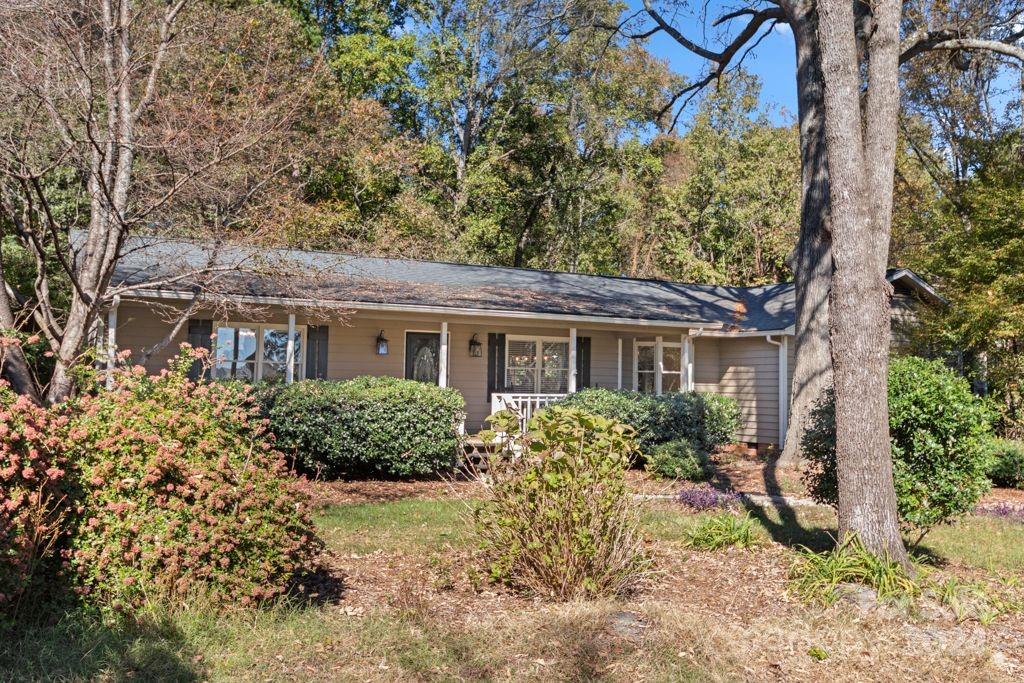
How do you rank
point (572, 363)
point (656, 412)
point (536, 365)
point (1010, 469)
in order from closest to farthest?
point (1010, 469)
point (656, 412)
point (572, 363)
point (536, 365)

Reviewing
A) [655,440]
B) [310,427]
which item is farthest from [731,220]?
[310,427]

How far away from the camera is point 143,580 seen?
4438 mm

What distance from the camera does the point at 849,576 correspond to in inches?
224

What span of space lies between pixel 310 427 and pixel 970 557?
7.96 meters

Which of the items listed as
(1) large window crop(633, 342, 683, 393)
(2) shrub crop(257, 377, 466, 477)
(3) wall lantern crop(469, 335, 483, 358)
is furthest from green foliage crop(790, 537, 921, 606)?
(1) large window crop(633, 342, 683, 393)

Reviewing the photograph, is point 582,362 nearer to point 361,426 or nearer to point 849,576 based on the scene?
point 361,426

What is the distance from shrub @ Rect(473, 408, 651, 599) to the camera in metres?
5.34

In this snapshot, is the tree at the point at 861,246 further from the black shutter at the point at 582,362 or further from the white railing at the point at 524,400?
the black shutter at the point at 582,362

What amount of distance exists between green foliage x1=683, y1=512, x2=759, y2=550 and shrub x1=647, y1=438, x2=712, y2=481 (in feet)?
14.2

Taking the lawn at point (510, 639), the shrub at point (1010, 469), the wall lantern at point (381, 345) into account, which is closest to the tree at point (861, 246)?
the lawn at point (510, 639)

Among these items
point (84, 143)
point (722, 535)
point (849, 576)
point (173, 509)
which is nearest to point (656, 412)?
point (722, 535)

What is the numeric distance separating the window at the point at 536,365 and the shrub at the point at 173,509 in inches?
414

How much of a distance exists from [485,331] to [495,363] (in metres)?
0.66

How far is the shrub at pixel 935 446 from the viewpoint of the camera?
6270 millimetres
